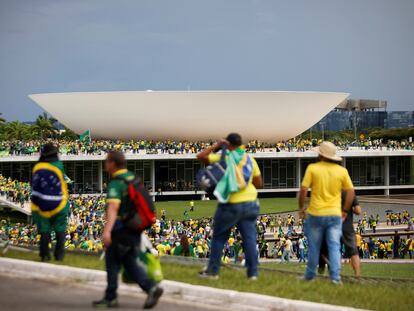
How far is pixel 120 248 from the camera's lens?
23.8ft

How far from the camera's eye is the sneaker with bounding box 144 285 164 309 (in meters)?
7.16

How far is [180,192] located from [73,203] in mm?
17444

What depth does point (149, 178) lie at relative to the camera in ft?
173

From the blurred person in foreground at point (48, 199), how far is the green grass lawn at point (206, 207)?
28079 mm

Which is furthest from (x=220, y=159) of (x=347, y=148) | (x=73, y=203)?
(x=347, y=148)

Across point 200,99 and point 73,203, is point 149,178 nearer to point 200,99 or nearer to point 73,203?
Result: point 200,99

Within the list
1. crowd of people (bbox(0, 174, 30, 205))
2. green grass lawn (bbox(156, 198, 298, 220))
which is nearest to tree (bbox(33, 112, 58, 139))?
green grass lawn (bbox(156, 198, 298, 220))

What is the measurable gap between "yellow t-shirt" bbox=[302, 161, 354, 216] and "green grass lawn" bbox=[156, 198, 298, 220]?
2865cm

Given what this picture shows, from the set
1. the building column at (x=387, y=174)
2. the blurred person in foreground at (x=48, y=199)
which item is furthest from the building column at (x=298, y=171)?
the blurred person in foreground at (x=48, y=199)

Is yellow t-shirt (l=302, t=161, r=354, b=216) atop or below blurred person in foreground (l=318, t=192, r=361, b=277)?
atop

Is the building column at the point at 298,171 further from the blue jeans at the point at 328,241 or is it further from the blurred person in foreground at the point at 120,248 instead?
the blurred person in foreground at the point at 120,248

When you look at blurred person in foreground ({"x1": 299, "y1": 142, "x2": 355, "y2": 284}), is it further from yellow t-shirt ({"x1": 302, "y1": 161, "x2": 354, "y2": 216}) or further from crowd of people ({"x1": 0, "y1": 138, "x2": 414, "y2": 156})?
crowd of people ({"x1": 0, "y1": 138, "x2": 414, "y2": 156})

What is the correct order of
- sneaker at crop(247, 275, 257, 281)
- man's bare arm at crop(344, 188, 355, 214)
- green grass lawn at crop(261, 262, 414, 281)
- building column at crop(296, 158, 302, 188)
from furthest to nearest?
building column at crop(296, 158, 302, 188), green grass lawn at crop(261, 262, 414, 281), man's bare arm at crop(344, 188, 355, 214), sneaker at crop(247, 275, 257, 281)

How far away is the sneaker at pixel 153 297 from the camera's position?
23.5 ft
